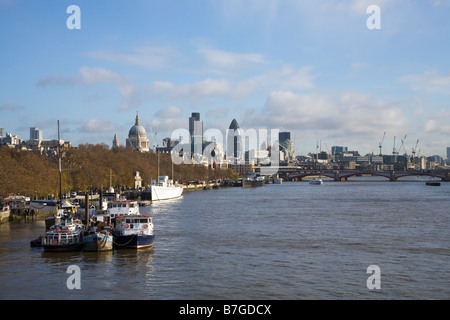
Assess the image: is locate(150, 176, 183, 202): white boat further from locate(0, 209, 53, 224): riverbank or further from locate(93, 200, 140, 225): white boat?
locate(93, 200, 140, 225): white boat

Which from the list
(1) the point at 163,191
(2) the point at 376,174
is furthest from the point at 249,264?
(2) the point at 376,174

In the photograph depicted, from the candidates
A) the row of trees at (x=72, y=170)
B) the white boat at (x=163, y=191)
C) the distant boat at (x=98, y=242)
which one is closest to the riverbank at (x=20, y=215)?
the row of trees at (x=72, y=170)

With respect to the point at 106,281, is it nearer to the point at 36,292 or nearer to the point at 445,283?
the point at 36,292

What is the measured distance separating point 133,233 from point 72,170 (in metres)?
44.4

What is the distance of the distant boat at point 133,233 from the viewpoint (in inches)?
1206

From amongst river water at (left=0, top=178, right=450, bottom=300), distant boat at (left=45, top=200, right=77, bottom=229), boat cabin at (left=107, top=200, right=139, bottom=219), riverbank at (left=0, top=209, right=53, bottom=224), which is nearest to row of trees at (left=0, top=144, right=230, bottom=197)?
riverbank at (left=0, top=209, right=53, bottom=224)

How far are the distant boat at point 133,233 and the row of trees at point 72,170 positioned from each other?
1763 centimetres

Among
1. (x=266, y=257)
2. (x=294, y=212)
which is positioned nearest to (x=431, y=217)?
(x=294, y=212)

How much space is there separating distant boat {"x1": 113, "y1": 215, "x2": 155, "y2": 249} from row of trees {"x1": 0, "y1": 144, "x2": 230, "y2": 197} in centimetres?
1763

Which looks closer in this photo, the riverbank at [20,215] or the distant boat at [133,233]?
the distant boat at [133,233]

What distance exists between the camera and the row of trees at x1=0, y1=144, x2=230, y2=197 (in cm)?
5299

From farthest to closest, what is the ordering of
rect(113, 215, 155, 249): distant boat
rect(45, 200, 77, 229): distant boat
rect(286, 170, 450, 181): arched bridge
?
rect(286, 170, 450, 181): arched bridge → rect(45, 200, 77, 229): distant boat → rect(113, 215, 155, 249): distant boat

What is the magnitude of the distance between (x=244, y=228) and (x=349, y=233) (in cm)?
727

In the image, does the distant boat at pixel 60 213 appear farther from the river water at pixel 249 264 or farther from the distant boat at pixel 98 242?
the distant boat at pixel 98 242
